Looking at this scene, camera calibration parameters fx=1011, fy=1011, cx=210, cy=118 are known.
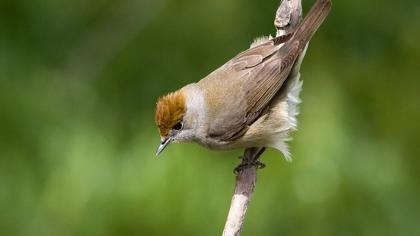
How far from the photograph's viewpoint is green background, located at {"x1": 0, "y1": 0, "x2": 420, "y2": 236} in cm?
514

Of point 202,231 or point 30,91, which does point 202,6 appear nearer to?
point 30,91

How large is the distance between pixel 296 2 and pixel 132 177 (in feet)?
4.17

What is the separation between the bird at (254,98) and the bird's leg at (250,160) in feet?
0.08

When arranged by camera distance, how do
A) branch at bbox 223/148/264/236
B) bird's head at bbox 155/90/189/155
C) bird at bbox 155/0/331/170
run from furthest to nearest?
bird at bbox 155/0/331/170
bird's head at bbox 155/90/189/155
branch at bbox 223/148/264/236

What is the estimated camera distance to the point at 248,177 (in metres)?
4.98

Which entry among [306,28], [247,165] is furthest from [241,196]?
[306,28]

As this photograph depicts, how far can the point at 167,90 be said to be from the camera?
23.1 ft

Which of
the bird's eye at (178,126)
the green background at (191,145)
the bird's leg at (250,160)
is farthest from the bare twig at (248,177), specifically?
the bird's eye at (178,126)

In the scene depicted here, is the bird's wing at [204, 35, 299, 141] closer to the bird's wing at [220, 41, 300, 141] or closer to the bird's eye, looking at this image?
the bird's wing at [220, 41, 300, 141]

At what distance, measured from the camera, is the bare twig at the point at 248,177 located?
4406mm

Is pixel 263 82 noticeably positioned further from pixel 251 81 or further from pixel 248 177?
pixel 248 177

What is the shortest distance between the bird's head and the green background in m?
0.08

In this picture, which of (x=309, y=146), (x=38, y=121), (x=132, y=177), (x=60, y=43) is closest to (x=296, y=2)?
(x=309, y=146)

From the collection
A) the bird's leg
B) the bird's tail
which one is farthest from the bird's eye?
the bird's tail
